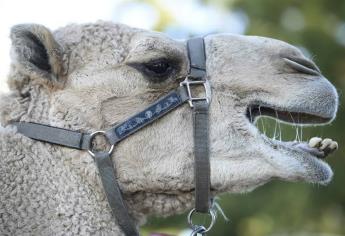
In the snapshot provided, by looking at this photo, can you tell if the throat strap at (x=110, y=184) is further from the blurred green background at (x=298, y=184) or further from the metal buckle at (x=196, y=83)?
the blurred green background at (x=298, y=184)

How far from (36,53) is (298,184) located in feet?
37.7

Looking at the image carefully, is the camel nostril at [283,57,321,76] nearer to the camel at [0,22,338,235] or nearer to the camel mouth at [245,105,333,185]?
the camel at [0,22,338,235]

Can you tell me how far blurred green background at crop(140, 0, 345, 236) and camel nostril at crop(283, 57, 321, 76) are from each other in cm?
1022

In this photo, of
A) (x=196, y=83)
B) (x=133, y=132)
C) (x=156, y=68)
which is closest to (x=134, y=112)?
(x=133, y=132)

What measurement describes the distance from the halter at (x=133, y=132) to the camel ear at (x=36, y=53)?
29 centimetres

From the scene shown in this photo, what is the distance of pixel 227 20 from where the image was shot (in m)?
16.7

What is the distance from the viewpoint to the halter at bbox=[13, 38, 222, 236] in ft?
14.1

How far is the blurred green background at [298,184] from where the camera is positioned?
50.1 ft

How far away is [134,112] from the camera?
4.38 meters

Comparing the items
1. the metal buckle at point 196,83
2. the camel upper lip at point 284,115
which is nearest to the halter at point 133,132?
the metal buckle at point 196,83

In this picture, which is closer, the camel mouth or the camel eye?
the camel mouth

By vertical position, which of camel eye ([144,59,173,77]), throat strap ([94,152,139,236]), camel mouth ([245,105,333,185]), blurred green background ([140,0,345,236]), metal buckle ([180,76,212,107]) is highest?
camel eye ([144,59,173,77])

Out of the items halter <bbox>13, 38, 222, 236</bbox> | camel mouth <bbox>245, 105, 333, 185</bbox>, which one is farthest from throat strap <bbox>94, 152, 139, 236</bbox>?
camel mouth <bbox>245, 105, 333, 185</bbox>

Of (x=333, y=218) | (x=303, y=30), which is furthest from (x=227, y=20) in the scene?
(x=333, y=218)
